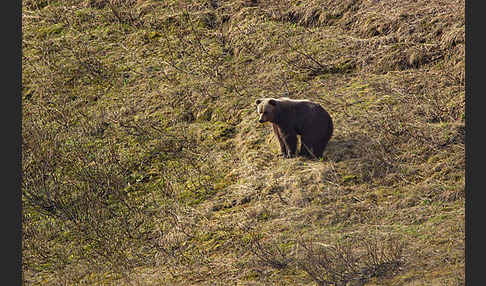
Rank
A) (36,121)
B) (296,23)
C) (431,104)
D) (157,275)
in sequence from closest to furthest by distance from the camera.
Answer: (157,275), (431,104), (36,121), (296,23)

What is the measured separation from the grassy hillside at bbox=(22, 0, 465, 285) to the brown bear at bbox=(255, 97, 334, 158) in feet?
0.88

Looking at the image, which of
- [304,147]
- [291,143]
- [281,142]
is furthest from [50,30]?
[304,147]

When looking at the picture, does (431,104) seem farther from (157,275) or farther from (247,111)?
(157,275)

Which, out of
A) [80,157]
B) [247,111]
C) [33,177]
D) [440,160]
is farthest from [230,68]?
[440,160]

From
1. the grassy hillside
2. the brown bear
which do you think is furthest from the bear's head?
the grassy hillside

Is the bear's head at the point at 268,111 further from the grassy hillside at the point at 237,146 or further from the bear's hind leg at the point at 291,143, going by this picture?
the grassy hillside at the point at 237,146

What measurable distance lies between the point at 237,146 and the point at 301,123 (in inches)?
64.9

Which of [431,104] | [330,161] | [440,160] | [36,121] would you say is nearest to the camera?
[440,160]

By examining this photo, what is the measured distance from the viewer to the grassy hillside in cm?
862

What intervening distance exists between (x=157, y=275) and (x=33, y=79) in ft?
29.9

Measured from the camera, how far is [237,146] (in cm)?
1231

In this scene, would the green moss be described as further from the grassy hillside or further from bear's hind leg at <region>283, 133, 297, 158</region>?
bear's hind leg at <region>283, 133, 297, 158</region>

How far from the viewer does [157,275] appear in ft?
29.2

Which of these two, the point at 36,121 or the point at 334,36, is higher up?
the point at 334,36
